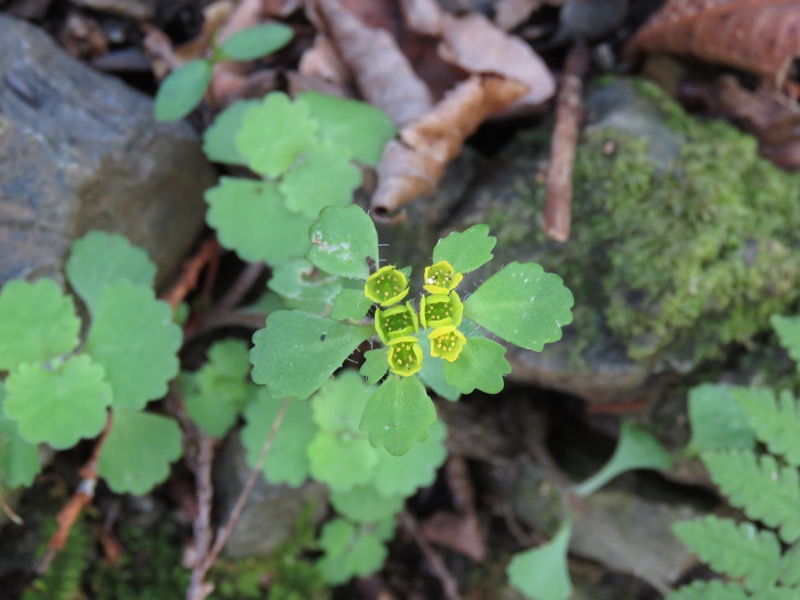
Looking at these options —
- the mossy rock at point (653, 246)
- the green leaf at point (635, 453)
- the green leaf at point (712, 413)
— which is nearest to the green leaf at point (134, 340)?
the mossy rock at point (653, 246)

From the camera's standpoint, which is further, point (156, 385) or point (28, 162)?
point (28, 162)

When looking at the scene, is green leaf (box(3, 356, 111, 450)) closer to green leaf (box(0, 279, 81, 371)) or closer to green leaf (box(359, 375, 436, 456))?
green leaf (box(0, 279, 81, 371))

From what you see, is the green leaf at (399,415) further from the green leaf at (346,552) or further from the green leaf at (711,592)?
the green leaf at (346,552)

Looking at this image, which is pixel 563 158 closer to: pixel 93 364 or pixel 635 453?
pixel 635 453

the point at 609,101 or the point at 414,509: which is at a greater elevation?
the point at 609,101

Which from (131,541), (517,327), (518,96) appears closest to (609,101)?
(518,96)

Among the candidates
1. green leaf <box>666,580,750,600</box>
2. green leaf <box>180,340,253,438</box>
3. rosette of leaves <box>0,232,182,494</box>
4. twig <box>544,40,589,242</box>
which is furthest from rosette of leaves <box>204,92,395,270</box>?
green leaf <box>666,580,750,600</box>

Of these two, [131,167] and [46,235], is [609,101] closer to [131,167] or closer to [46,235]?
[131,167]
